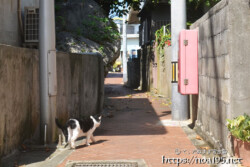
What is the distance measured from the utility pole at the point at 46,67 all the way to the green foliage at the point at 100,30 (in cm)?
934

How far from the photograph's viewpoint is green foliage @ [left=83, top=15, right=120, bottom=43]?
17053 millimetres

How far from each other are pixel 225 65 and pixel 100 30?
11.8 metres

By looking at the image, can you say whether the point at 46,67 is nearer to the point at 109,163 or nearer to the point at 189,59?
the point at 109,163

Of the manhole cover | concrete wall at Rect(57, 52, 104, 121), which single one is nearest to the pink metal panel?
concrete wall at Rect(57, 52, 104, 121)

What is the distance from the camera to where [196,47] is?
343 inches

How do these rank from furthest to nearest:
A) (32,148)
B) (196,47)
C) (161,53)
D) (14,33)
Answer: (161,53) < (14,33) < (196,47) < (32,148)

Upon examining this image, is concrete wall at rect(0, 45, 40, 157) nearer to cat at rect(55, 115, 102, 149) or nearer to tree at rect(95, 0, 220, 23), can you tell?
cat at rect(55, 115, 102, 149)

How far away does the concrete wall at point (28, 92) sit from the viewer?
6.29 m

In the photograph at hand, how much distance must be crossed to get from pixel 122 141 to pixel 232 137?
2902 mm

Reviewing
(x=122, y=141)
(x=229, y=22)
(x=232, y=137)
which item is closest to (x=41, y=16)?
(x=122, y=141)

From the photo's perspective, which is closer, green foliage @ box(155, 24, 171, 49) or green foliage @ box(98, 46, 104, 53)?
green foliage @ box(98, 46, 104, 53)

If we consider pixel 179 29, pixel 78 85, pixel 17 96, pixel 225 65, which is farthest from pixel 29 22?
pixel 225 65

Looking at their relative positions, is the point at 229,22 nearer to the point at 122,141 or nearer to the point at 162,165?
the point at 162,165

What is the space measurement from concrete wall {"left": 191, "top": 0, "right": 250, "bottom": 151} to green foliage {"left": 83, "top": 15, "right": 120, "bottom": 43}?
32.1ft
